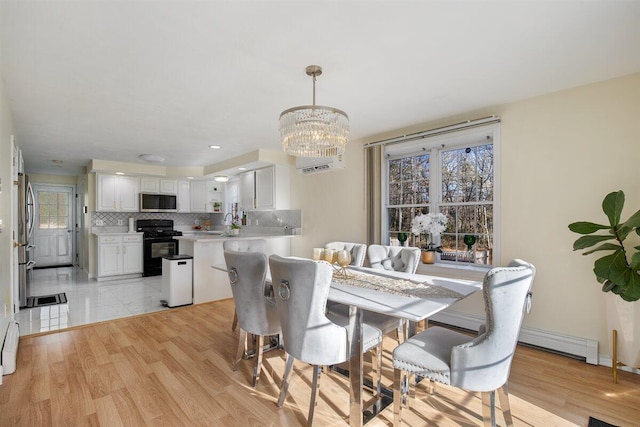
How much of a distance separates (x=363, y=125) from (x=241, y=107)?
1.48 m

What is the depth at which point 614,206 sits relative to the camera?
228 cm

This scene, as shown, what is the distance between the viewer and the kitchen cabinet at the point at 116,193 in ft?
20.4

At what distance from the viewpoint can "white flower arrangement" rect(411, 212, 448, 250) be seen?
11.8ft

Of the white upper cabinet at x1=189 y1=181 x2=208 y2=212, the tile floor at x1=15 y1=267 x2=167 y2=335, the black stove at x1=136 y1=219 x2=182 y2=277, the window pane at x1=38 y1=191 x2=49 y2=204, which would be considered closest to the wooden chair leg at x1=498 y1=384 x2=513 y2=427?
the tile floor at x1=15 y1=267 x2=167 y2=335

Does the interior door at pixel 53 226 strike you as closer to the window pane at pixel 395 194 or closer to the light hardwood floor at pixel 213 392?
the light hardwood floor at pixel 213 392

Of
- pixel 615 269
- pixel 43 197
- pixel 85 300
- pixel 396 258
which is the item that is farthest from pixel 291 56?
pixel 43 197

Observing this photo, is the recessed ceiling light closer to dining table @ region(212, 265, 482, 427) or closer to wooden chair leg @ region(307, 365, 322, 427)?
dining table @ region(212, 265, 482, 427)

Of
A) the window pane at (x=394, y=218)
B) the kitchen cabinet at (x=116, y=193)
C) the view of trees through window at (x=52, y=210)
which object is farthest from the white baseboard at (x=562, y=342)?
the view of trees through window at (x=52, y=210)

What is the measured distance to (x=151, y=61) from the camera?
2275mm

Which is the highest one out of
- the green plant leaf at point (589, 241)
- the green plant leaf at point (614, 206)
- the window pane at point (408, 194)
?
the window pane at point (408, 194)

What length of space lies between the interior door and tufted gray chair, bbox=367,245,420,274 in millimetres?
8589

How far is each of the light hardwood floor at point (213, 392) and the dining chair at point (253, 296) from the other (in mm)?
352

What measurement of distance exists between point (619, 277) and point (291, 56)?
2.71m

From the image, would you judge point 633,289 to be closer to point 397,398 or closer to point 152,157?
point 397,398
